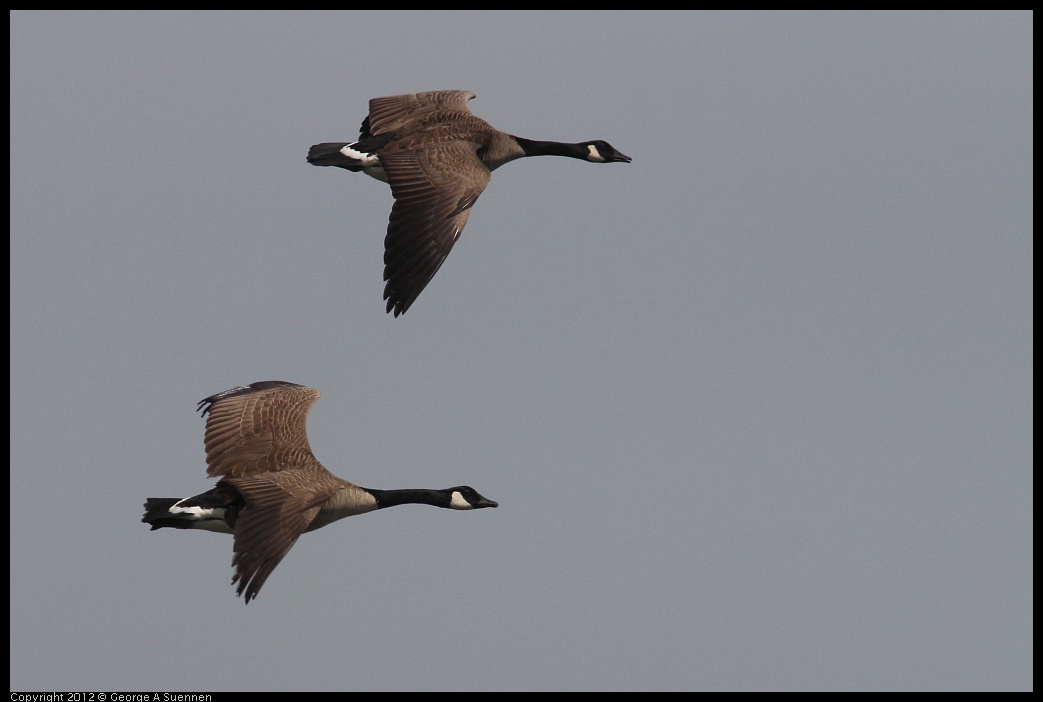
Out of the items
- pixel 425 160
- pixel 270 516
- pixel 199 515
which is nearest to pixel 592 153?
pixel 425 160

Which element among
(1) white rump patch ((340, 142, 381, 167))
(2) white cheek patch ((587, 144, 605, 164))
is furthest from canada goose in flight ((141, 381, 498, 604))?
(2) white cheek patch ((587, 144, 605, 164))

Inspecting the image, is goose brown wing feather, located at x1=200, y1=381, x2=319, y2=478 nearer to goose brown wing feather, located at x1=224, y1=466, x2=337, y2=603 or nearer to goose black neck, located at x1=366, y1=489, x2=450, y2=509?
goose brown wing feather, located at x1=224, y1=466, x2=337, y2=603

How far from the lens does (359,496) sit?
18.4 m

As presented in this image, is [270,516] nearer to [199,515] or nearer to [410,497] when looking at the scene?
[199,515]

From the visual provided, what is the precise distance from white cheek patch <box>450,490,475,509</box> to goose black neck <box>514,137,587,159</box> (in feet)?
15.2

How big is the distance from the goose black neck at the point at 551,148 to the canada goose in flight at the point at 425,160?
0.01m

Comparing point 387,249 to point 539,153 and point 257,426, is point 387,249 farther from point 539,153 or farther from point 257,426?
point 539,153

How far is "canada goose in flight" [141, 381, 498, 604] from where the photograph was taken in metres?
16.6

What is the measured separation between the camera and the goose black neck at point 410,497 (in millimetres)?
19016

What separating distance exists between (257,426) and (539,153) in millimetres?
5554

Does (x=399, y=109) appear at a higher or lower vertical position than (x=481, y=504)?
higher

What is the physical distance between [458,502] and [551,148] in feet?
17.1

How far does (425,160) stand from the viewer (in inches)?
796

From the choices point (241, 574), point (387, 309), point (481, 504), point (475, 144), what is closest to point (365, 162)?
point (475, 144)
